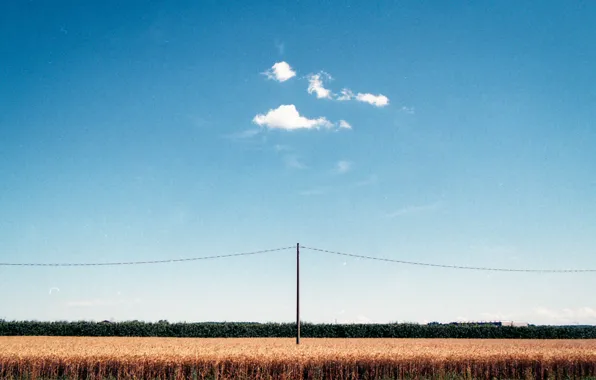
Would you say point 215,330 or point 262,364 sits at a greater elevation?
point 262,364

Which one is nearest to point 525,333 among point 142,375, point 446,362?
point 446,362

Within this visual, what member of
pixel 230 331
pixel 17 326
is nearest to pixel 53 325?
pixel 17 326

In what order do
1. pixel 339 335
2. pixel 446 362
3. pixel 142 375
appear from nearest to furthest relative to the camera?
pixel 142 375 < pixel 446 362 < pixel 339 335

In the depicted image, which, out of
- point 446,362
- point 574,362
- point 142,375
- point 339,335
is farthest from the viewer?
point 339,335

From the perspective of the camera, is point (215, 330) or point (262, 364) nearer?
point (262, 364)

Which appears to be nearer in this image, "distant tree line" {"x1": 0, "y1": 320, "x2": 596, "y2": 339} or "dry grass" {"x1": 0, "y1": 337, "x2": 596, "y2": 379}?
Answer: "dry grass" {"x1": 0, "y1": 337, "x2": 596, "y2": 379}

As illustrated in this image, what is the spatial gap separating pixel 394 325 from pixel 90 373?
171 ft

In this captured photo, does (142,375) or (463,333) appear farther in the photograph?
(463,333)

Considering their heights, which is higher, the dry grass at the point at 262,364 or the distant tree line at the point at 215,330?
the dry grass at the point at 262,364

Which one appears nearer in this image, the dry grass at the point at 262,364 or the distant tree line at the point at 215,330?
the dry grass at the point at 262,364

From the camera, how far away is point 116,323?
67.2 meters

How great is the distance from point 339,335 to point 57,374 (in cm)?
4824

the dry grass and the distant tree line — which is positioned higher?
the dry grass

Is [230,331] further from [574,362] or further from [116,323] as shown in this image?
[574,362]
